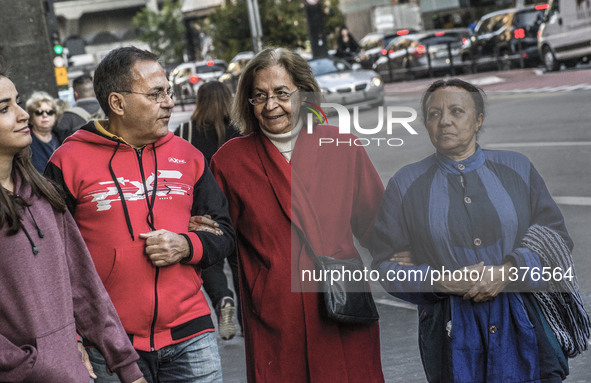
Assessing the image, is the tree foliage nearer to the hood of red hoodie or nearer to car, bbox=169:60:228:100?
car, bbox=169:60:228:100

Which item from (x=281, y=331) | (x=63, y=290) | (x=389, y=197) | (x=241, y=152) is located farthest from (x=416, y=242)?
(x=63, y=290)

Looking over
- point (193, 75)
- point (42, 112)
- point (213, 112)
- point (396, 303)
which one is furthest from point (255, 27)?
point (396, 303)

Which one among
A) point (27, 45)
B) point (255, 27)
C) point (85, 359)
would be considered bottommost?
point (85, 359)

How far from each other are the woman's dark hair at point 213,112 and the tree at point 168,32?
5226 centimetres

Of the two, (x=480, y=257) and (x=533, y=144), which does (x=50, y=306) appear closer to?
Result: (x=480, y=257)

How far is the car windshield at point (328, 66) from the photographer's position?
70.8ft

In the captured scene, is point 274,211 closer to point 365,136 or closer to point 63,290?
point 365,136

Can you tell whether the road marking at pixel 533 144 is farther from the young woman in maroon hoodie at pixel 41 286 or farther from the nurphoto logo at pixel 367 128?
the young woman in maroon hoodie at pixel 41 286

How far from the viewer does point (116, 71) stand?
3488 millimetres

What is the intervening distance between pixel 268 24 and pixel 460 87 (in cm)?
3394

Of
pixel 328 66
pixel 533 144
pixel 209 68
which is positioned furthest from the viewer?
pixel 209 68

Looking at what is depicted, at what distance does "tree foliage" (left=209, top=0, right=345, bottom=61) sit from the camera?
36.5 m

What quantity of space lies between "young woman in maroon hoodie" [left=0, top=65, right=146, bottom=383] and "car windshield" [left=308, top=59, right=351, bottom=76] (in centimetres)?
1861

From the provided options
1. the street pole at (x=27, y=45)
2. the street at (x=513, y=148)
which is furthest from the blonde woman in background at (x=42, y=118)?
the street at (x=513, y=148)
